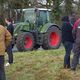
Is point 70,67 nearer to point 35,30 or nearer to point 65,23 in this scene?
point 65,23

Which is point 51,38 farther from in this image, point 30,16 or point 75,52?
point 75,52

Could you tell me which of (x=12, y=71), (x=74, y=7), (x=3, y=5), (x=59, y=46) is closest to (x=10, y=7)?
(x=3, y=5)

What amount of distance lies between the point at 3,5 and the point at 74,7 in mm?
7007

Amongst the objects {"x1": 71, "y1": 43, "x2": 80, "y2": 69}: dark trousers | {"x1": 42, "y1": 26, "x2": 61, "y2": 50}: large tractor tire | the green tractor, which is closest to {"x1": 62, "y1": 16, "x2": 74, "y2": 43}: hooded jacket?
{"x1": 71, "y1": 43, "x2": 80, "y2": 69}: dark trousers

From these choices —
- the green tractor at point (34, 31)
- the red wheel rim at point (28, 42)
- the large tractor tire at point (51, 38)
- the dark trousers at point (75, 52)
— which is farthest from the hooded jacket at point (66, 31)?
the large tractor tire at point (51, 38)

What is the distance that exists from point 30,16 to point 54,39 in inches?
77.9

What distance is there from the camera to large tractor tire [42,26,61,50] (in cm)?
2134

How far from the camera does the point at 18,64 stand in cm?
1361

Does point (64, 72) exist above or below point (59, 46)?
above

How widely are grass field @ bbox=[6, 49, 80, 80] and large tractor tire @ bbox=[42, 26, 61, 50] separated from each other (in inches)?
223

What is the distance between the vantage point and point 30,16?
862 inches

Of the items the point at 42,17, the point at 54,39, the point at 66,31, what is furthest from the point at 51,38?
the point at 66,31

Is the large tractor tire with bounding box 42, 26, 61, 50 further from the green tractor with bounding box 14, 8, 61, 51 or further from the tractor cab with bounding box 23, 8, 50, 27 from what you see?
the tractor cab with bounding box 23, 8, 50, 27

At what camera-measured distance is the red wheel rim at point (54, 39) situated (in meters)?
22.2
